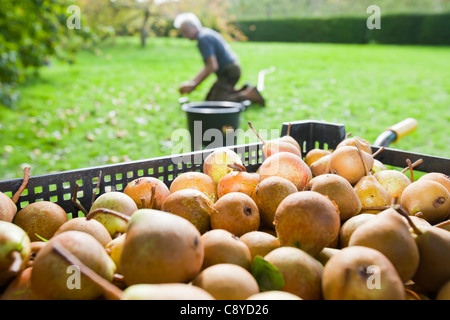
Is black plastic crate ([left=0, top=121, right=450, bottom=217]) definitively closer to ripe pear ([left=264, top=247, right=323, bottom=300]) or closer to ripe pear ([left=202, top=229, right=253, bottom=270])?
ripe pear ([left=202, top=229, right=253, bottom=270])

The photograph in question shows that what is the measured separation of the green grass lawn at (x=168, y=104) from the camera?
240 inches

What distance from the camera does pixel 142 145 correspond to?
249 inches

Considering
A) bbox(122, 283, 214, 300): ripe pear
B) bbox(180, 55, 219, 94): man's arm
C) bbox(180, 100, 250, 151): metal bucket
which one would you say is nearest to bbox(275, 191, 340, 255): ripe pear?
bbox(122, 283, 214, 300): ripe pear

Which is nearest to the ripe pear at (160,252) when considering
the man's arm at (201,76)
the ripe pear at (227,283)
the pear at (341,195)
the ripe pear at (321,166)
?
the ripe pear at (227,283)

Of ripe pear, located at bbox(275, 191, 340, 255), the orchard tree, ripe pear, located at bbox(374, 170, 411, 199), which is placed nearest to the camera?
ripe pear, located at bbox(275, 191, 340, 255)

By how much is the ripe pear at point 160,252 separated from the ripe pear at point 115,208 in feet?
1.55

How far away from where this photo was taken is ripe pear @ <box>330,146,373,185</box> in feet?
6.94

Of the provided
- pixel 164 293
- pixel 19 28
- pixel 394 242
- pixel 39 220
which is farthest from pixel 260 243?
pixel 19 28

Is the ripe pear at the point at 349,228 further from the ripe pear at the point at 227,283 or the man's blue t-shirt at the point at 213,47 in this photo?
the man's blue t-shirt at the point at 213,47

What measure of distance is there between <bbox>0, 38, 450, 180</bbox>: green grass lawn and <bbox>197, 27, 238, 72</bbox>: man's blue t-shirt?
3.79 feet

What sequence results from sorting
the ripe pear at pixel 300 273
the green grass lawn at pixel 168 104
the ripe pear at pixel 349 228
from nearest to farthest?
the ripe pear at pixel 300 273 < the ripe pear at pixel 349 228 < the green grass lawn at pixel 168 104
